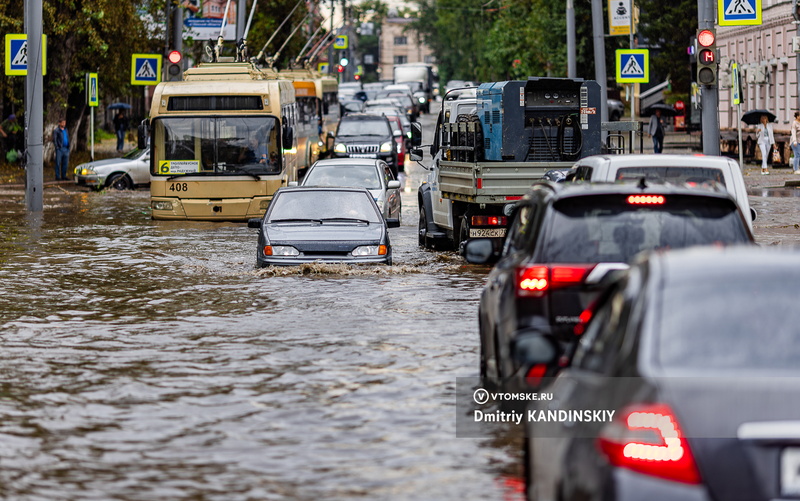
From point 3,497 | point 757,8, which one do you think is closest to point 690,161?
point 3,497

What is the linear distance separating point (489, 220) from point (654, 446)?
16244mm

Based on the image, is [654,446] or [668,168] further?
[668,168]

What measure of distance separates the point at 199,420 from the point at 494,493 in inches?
102

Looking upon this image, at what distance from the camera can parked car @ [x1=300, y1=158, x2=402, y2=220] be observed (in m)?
26.3

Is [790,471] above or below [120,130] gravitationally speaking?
below

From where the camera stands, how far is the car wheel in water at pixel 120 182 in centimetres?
3956

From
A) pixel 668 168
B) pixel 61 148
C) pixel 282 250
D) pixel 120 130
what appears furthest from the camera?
pixel 120 130

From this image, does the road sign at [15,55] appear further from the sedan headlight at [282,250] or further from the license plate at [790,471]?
the license plate at [790,471]

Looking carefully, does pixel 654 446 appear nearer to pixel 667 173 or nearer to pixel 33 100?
pixel 667 173

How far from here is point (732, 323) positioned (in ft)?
16.2

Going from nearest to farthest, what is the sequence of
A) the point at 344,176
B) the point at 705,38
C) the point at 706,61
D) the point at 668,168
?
the point at 668,168 < the point at 706,61 < the point at 705,38 < the point at 344,176

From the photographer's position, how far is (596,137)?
867 inches

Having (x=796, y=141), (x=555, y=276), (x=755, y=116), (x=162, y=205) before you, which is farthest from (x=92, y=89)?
(x=555, y=276)

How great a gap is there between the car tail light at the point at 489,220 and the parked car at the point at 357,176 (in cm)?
522
